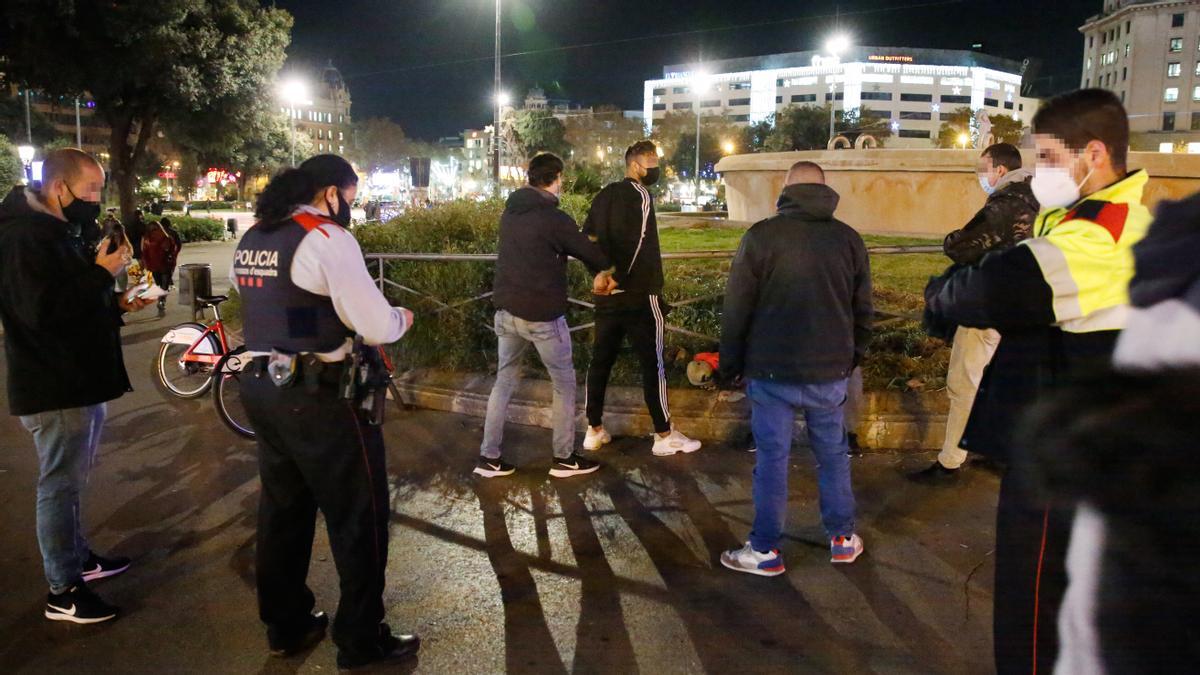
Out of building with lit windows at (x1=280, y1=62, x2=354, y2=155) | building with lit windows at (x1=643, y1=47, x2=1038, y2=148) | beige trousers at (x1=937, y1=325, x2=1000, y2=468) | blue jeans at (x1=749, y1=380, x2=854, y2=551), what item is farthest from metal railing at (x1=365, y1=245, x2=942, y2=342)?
building with lit windows at (x1=280, y1=62, x2=354, y2=155)

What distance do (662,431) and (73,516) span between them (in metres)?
3.53

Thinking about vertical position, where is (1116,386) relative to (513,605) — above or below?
above

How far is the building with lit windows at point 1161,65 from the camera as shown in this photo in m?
100

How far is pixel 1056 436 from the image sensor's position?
1744 mm

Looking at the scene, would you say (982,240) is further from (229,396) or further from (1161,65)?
(1161,65)

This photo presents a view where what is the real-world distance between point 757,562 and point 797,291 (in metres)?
1.30

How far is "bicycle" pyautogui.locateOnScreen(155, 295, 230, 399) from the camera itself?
8.07 meters

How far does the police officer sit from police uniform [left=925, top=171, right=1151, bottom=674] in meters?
2.02

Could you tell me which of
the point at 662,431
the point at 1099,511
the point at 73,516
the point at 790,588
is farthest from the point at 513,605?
the point at 1099,511

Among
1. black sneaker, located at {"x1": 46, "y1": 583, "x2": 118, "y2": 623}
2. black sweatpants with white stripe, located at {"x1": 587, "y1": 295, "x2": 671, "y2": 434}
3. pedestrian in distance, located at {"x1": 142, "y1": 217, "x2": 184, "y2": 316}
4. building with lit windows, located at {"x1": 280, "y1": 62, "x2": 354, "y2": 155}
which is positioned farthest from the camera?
building with lit windows, located at {"x1": 280, "y1": 62, "x2": 354, "y2": 155}

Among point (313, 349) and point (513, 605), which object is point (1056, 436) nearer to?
point (313, 349)

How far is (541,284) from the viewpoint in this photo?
215 inches

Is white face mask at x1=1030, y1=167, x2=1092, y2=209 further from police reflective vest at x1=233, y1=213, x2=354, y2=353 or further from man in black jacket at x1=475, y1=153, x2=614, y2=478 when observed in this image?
man in black jacket at x1=475, y1=153, x2=614, y2=478


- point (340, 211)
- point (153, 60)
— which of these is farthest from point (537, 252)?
point (153, 60)
